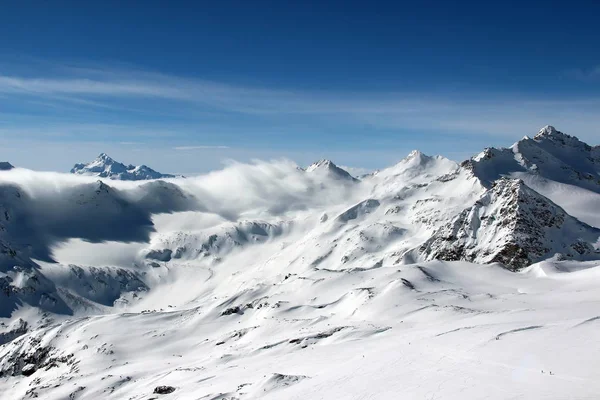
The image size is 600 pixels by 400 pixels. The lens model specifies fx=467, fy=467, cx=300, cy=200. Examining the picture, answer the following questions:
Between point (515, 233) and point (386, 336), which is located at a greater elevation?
point (515, 233)

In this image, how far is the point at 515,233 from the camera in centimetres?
12794

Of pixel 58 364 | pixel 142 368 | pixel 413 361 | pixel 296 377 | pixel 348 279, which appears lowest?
pixel 58 364

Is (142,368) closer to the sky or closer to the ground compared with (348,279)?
closer to the ground

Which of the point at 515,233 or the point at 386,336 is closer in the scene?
the point at 386,336

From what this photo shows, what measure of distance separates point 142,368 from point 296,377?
42.2 m

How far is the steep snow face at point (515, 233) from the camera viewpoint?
412 feet

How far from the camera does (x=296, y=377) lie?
4166cm

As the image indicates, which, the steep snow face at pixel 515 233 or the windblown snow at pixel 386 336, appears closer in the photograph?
the windblown snow at pixel 386 336

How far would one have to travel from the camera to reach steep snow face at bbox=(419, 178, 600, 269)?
4948 inches

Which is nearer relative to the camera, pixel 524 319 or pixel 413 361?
pixel 413 361

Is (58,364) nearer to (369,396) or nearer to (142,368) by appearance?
(142,368)

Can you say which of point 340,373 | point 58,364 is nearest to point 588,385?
point 340,373

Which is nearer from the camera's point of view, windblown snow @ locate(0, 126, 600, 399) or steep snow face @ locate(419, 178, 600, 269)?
windblown snow @ locate(0, 126, 600, 399)

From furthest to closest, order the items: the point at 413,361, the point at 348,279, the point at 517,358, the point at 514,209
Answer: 1. the point at 514,209
2. the point at 348,279
3. the point at 413,361
4. the point at 517,358
